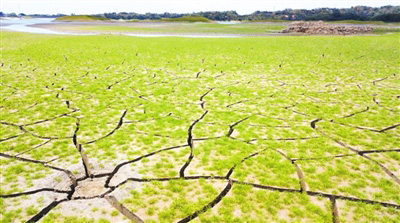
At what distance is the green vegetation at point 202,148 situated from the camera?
2.77m

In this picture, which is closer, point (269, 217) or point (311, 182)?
point (269, 217)

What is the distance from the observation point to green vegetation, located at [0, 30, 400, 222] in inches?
109

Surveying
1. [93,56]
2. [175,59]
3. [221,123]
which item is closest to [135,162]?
[221,123]

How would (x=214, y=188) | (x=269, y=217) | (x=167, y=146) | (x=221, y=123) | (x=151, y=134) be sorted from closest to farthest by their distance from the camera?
(x=269, y=217)
(x=214, y=188)
(x=167, y=146)
(x=151, y=134)
(x=221, y=123)

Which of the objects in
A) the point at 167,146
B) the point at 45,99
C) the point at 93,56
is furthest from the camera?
the point at 93,56

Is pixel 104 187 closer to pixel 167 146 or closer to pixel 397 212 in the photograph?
pixel 167 146

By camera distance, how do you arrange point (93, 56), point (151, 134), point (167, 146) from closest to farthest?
point (167, 146)
point (151, 134)
point (93, 56)

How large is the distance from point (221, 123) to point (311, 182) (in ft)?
6.38

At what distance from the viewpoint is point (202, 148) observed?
3.91 m

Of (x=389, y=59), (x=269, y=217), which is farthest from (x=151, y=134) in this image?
(x=389, y=59)

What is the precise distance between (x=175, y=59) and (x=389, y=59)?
25.8ft

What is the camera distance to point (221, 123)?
15.7ft

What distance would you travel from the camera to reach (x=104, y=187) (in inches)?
120

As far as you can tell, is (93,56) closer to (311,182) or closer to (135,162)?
(135,162)
